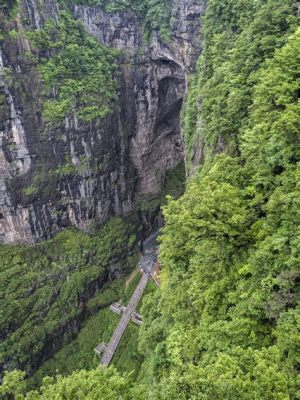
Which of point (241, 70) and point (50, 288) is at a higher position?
point (241, 70)

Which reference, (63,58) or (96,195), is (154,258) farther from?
(63,58)

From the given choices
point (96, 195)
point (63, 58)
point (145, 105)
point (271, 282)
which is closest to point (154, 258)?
point (96, 195)

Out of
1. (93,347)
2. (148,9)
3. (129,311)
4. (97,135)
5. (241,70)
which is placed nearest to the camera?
(241,70)

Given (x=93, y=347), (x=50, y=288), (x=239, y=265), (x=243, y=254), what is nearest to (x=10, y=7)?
(x=50, y=288)

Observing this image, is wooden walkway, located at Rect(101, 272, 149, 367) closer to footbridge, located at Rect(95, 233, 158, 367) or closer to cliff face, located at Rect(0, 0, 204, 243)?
footbridge, located at Rect(95, 233, 158, 367)

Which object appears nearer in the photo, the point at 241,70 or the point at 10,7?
the point at 241,70

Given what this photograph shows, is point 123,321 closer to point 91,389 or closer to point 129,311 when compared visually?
point 129,311
